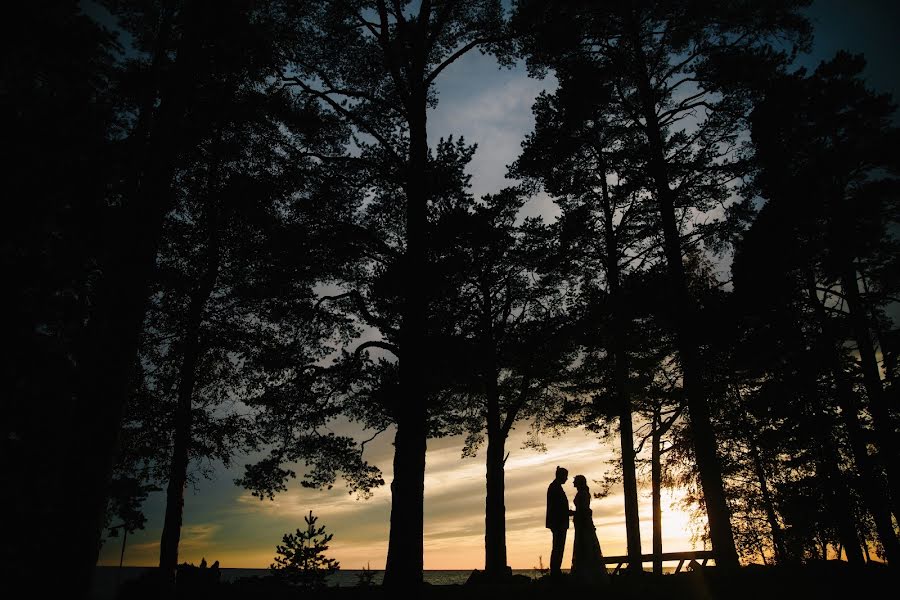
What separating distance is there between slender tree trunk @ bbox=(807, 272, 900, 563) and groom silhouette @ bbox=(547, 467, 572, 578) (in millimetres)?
11794

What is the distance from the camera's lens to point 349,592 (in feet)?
29.3

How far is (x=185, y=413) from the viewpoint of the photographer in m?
13.3

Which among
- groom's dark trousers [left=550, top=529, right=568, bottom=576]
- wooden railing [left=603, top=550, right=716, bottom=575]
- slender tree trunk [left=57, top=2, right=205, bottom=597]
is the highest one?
slender tree trunk [left=57, top=2, right=205, bottom=597]

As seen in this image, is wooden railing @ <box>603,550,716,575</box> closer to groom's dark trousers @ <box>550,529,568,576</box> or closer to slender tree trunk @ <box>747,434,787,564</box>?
groom's dark trousers @ <box>550,529,568,576</box>

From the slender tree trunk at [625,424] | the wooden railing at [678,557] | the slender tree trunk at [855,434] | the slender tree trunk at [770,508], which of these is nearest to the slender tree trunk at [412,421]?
the wooden railing at [678,557]

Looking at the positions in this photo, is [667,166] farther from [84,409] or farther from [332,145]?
[84,409]

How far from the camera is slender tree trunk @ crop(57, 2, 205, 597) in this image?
17.4 feet

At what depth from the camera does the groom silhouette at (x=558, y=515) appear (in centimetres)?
974

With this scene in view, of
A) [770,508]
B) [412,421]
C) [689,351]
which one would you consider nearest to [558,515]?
[412,421]

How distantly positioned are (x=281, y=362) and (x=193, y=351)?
10.3 feet

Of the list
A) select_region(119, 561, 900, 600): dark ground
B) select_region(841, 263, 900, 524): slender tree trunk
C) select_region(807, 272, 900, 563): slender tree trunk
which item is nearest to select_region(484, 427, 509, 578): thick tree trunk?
select_region(119, 561, 900, 600): dark ground

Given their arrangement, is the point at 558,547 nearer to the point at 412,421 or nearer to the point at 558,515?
the point at 558,515

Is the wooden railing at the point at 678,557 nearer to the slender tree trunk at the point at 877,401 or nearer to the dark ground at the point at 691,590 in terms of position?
the dark ground at the point at 691,590

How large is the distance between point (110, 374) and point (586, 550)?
8853mm
